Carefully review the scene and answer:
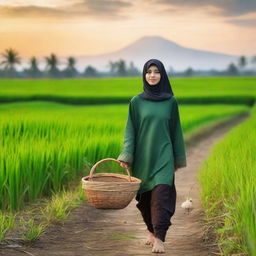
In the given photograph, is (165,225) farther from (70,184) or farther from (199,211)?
(70,184)

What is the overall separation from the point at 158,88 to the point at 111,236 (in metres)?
1.40

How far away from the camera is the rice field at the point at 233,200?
14.5ft

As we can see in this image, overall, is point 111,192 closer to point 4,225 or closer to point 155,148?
point 155,148

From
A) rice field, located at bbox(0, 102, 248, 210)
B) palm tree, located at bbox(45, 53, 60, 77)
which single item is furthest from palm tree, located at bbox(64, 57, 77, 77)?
rice field, located at bbox(0, 102, 248, 210)

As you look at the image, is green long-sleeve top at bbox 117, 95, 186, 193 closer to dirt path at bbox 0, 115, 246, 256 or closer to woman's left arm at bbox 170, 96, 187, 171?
woman's left arm at bbox 170, 96, 187, 171

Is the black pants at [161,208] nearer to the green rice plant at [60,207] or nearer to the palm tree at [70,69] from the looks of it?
the green rice plant at [60,207]

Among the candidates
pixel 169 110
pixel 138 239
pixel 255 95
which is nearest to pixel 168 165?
pixel 169 110

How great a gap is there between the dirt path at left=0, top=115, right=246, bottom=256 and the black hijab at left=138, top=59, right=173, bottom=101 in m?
1.20

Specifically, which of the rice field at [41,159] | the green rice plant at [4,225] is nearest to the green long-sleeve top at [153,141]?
the green rice plant at [4,225]

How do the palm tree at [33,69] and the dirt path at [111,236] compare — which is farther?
the palm tree at [33,69]

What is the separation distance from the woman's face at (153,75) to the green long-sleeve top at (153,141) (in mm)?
185

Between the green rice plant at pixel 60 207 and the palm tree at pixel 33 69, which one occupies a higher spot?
the green rice plant at pixel 60 207

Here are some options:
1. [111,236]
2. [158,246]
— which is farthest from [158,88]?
[111,236]

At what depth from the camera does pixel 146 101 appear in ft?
17.4
